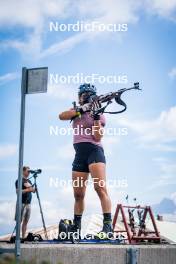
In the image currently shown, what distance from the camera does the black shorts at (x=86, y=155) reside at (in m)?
6.52

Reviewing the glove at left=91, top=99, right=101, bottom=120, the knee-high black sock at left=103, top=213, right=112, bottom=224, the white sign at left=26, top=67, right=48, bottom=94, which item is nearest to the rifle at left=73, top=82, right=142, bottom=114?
the glove at left=91, top=99, right=101, bottom=120

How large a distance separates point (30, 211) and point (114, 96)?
114 inches

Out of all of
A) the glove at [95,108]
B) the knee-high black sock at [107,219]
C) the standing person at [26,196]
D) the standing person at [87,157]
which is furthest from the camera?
the standing person at [26,196]

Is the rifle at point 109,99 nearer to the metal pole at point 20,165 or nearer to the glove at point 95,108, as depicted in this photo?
the glove at point 95,108

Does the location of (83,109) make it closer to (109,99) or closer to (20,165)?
(109,99)

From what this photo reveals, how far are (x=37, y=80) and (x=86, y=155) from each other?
223 cm

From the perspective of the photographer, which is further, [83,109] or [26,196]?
[26,196]

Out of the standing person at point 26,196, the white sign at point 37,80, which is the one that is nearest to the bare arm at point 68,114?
the standing person at point 26,196

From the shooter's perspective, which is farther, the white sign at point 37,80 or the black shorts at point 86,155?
the black shorts at point 86,155

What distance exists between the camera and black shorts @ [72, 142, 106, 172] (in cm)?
652

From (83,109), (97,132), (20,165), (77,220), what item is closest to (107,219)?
(77,220)

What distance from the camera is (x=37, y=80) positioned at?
181 inches

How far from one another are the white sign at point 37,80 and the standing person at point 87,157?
7.07 feet

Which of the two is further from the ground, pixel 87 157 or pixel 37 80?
pixel 37 80
